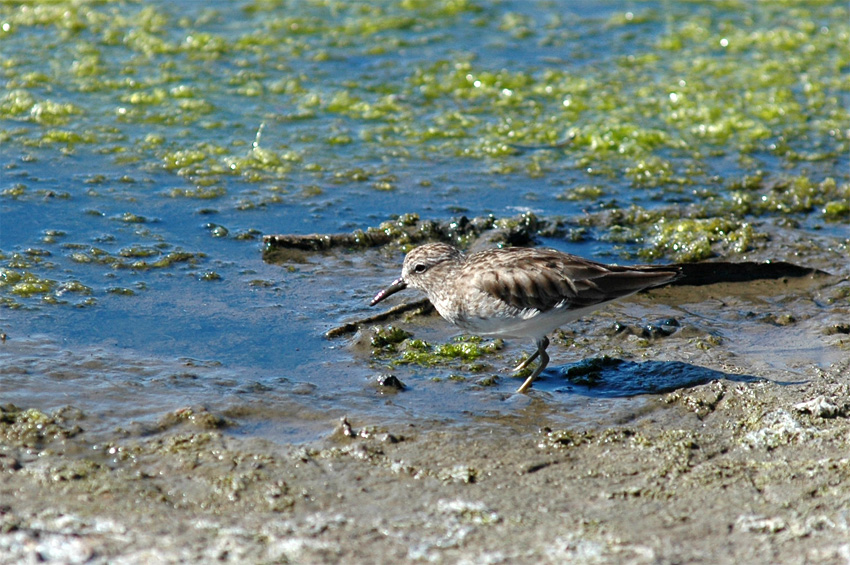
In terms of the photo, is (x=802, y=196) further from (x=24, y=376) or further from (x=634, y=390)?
(x=24, y=376)

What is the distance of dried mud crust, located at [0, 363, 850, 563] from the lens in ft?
13.4

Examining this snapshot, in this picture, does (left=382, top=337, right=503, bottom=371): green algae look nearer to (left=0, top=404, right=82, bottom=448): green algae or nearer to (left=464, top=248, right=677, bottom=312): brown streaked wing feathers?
(left=464, top=248, right=677, bottom=312): brown streaked wing feathers

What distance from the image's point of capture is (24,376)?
5.49 m

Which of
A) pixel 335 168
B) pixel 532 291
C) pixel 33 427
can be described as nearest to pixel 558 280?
pixel 532 291

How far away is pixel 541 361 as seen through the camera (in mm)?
5918

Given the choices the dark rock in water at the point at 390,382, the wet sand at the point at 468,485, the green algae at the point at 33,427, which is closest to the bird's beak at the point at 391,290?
the dark rock in water at the point at 390,382

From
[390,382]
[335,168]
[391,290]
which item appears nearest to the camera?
[390,382]

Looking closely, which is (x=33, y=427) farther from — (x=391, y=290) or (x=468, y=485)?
(x=391, y=290)

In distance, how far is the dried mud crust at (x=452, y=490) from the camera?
13.4 feet

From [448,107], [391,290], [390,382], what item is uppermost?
[448,107]

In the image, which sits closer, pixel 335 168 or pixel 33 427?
pixel 33 427

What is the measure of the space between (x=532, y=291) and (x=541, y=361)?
425 mm

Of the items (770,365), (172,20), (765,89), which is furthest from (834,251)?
(172,20)

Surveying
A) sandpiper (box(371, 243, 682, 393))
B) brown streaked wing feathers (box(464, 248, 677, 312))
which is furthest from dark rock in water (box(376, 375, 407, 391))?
brown streaked wing feathers (box(464, 248, 677, 312))
